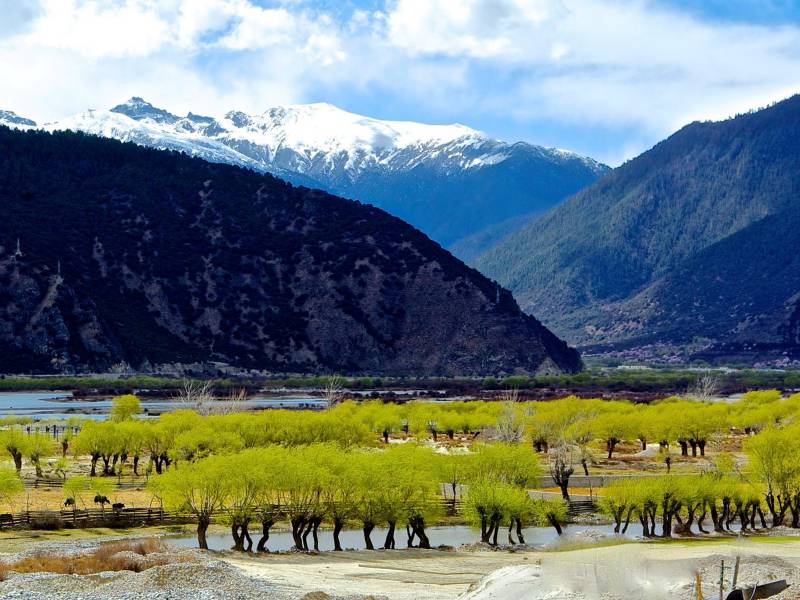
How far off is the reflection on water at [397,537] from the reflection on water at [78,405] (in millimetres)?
79749

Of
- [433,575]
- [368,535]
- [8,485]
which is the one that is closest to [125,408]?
[8,485]

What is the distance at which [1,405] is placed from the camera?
175m

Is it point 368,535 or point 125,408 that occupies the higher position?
point 125,408

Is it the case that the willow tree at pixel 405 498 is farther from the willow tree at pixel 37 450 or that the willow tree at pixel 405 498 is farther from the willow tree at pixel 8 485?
the willow tree at pixel 37 450

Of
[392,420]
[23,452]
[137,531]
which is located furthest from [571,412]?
[137,531]

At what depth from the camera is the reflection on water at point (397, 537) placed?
67.6 meters

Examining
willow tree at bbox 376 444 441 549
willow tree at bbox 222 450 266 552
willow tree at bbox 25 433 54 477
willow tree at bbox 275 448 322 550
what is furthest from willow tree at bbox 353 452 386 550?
willow tree at bbox 25 433 54 477

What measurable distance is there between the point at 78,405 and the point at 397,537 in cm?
11264

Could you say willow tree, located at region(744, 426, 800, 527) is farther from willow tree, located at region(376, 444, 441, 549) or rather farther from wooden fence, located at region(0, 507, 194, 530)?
wooden fence, located at region(0, 507, 194, 530)

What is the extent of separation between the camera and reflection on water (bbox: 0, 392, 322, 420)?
155375 millimetres

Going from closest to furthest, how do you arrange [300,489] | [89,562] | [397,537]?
[89,562] < [300,489] < [397,537]

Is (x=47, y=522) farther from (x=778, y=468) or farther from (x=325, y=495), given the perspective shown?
(x=778, y=468)

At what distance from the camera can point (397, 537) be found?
238ft

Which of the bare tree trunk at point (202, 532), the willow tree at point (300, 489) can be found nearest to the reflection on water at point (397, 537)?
the willow tree at point (300, 489)
